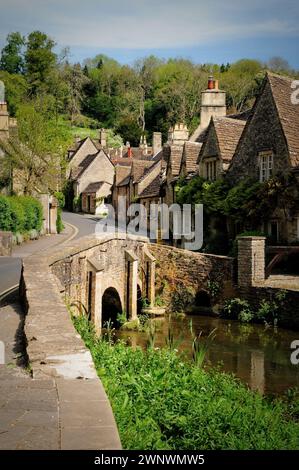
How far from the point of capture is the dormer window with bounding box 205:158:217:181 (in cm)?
3066

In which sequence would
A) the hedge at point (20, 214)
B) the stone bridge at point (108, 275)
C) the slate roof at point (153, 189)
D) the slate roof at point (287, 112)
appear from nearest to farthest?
the stone bridge at point (108, 275), the slate roof at point (287, 112), the hedge at point (20, 214), the slate roof at point (153, 189)

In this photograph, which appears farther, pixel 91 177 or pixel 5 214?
pixel 91 177

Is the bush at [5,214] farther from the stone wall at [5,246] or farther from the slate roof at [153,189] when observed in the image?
the slate roof at [153,189]

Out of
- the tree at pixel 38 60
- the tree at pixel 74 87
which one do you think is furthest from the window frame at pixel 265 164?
the tree at pixel 74 87

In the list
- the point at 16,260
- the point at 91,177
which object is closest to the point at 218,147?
the point at 16,260

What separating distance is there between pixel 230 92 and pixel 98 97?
1411 inches

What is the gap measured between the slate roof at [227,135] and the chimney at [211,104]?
8126 millimetres

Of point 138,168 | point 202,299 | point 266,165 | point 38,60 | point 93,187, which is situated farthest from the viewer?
point 38,60

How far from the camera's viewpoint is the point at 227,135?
3080cm

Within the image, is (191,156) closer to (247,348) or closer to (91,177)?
(247,348)

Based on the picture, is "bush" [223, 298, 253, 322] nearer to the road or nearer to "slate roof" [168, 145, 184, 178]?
the road

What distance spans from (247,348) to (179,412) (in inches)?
457

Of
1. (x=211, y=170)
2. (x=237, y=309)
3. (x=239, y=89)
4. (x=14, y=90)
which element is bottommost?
(x=237, y=309)

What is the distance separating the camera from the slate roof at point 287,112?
25.1 m
